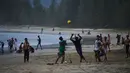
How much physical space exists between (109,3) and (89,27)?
22.3 meters

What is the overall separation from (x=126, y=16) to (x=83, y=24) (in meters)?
51.9

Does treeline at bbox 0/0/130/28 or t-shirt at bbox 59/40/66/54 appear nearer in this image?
t-shirt at bbox 59/40/66/54

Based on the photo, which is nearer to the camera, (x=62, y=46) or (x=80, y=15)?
(x=62, y=46)

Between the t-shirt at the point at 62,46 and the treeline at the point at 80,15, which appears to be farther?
the treeline at the point at 80,15

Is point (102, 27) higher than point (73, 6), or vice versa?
point (73, 6)

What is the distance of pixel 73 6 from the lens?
174 metres

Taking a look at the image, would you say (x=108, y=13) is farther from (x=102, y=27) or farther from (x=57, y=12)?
(x=57, y=12)

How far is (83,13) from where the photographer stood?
15475 centimetres

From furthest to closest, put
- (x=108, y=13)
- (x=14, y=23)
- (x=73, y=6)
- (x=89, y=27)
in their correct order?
(x=73, y=6) < (x=14, y=23) < (x=89, y=27) < (x=108, y=13)

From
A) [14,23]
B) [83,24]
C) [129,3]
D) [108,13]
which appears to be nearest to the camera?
[129,3]

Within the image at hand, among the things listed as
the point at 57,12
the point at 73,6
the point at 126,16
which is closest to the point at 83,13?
the point at 73,6

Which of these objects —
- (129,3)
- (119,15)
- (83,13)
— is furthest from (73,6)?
(129,3)

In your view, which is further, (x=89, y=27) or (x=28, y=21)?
(x=28, y=21)

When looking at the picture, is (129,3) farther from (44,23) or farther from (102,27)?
(44,23)
